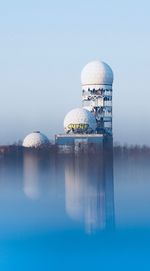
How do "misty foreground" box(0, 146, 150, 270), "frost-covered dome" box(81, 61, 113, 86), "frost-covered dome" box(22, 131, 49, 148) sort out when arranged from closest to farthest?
"misty foreground" box(0, 146, 150, 270) → "frost-covered dome" box(81, 61, 113, 86) → "frost-covered dome" box(22, 131, 49, 148)

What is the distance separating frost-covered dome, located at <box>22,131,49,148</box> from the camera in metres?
59.6

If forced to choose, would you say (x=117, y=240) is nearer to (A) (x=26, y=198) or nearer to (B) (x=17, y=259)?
(B) (x=17, y=259)

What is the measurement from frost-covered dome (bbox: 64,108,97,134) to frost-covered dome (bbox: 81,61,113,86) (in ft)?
10.2

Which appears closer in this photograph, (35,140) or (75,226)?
(75,226)

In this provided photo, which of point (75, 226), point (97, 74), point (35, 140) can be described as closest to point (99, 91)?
point (97, 74)

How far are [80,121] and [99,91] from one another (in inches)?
153

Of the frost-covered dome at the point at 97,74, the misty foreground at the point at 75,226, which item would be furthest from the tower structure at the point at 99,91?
the misty foreground at the point at 75,226

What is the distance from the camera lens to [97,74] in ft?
171

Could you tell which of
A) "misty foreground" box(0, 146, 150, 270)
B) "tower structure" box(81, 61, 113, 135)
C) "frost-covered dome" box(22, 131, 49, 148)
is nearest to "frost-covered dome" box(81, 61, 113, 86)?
"tower structure" box(81, 61, 113, 135)

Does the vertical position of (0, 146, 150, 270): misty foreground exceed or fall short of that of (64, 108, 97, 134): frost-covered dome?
it falls short

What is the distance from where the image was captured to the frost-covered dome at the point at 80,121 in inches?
1984

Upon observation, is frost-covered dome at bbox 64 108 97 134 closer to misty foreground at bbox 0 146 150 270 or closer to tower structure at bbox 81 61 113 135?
tower structure at bbox 81 61 113 135

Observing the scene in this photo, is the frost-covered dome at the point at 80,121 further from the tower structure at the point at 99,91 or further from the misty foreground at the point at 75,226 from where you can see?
the misty foreground at the point at 75,226

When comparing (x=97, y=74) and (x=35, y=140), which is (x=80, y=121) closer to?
(x=97, y=74)
